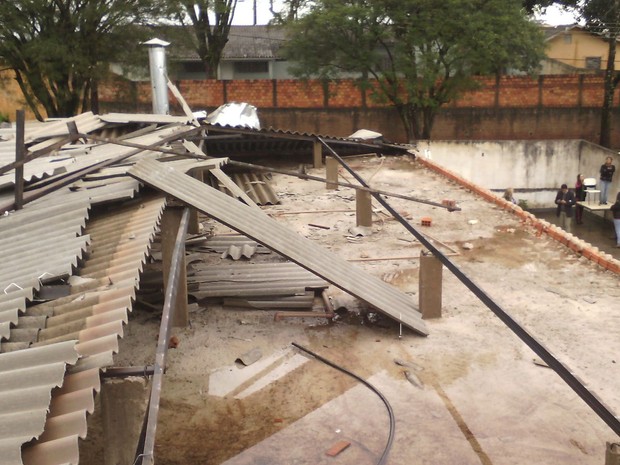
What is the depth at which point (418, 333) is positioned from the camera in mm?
6445

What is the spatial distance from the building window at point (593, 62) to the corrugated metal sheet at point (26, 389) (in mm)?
32607

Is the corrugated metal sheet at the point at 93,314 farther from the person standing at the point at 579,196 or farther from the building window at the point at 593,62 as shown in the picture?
the building window at the point at 593,62

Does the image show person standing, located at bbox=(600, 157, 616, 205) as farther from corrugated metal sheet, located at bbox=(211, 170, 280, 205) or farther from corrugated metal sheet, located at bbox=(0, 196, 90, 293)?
corrugated metal sheet, located at bbox=(0, 196, 90, 293)

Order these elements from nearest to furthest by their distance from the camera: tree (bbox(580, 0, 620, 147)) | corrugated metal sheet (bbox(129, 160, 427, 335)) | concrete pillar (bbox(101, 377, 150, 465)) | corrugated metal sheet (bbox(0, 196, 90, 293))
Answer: concrete pillar (bbox(101, 377, 150, 465)) < corrugated metal sheet (bbox(0, 196, 90, 293)) < corrugated metal sheet (bbox(129, 160, 427, 335)) < tree (bbox(580, 0, 620, 147))

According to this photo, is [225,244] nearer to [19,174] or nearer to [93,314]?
[19,174]

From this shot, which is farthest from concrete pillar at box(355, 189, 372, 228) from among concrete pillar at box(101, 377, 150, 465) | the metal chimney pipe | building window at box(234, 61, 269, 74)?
building window at box(234, 61, 269, 74)

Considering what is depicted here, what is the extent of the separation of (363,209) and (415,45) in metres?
11.6

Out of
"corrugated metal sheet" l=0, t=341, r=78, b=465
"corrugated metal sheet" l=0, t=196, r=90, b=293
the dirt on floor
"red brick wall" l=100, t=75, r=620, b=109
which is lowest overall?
the dirt on floor

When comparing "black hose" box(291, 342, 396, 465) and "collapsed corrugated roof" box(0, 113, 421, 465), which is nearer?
"collapsed corrugated roof" box(0, 113, 421, 465)

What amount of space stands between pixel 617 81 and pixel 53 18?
19.3 meters

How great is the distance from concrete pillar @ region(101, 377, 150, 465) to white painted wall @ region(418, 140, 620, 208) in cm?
1884

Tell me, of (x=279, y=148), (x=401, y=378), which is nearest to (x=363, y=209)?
(x=401, y=378)

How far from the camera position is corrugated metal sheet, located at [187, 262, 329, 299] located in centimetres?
708

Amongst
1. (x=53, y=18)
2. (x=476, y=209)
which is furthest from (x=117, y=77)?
(x=476, y=209)
